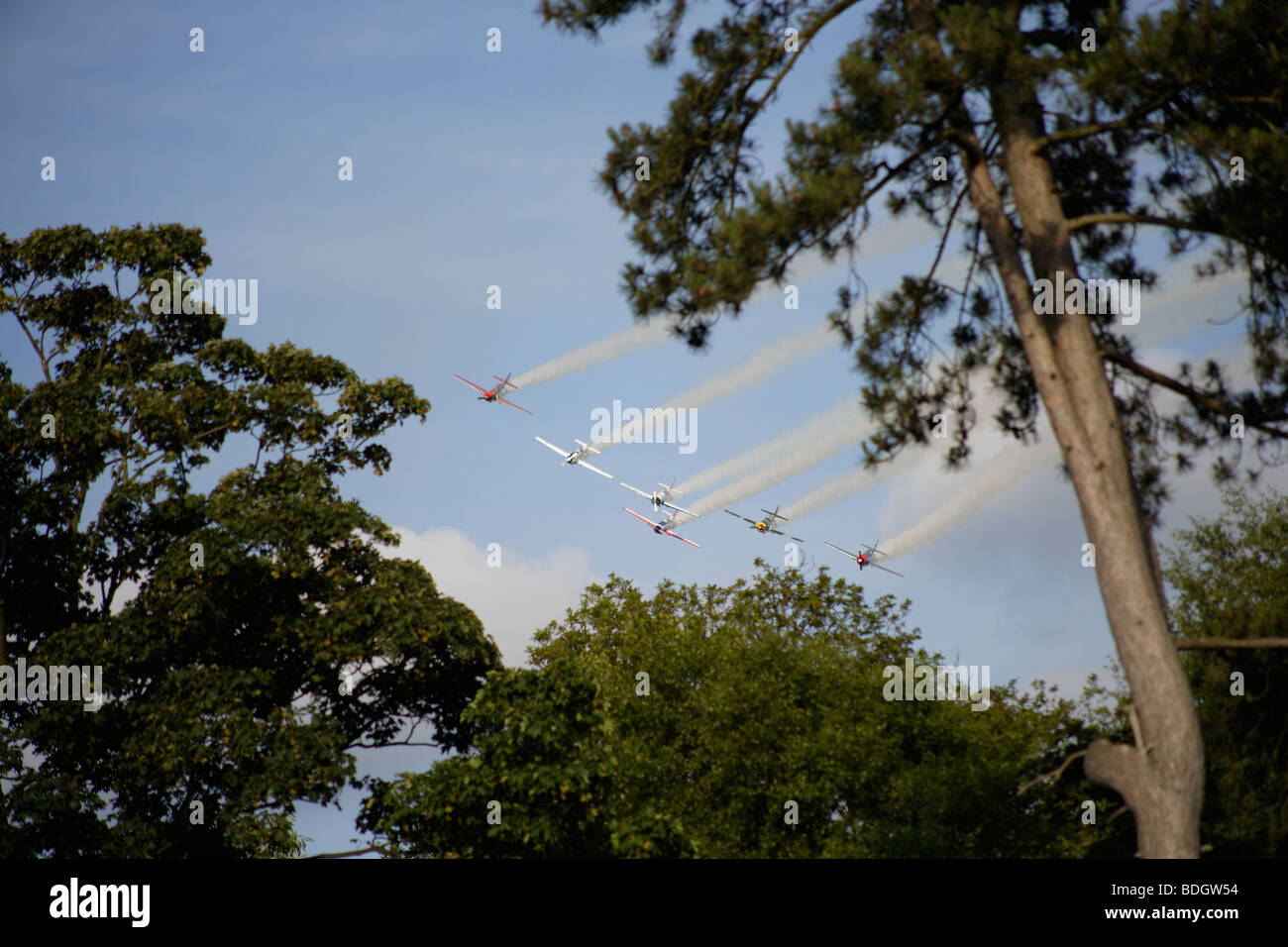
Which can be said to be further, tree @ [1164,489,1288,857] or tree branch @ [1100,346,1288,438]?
tree @ [1164,489,1288,857]

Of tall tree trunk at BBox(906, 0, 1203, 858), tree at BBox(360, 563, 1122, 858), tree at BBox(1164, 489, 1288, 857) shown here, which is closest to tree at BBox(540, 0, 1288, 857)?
tall tree trunk at BBox(906, 0, 1203, 858)

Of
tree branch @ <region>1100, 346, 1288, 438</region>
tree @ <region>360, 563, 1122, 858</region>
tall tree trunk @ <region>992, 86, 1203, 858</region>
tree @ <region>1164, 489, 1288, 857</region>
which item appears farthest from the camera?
tree @ <region>1164, 489, 1288, 857</region>

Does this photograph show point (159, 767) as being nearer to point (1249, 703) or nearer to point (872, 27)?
point (872, 27)

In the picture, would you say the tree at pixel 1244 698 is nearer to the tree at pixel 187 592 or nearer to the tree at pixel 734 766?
the tree at pixel 734 766

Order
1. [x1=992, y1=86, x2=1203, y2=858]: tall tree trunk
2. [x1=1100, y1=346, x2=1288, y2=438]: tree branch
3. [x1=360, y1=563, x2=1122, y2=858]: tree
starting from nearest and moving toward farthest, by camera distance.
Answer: [x1=992, y1=86, x2=1203, y2=858]: tall tree trunk
[x1=1100, y1=346, x2=1288, y2=438]: tree branch
[x1=360, y1=563, x2=1122, y2=858]: tree

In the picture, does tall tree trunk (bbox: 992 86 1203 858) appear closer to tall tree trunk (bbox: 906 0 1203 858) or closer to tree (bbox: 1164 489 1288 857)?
tall tree trunk (bbox: 906 0 1203 858)

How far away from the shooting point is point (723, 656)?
31047mm

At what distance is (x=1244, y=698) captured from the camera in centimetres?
2603

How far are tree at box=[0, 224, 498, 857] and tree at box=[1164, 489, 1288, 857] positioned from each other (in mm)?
16250

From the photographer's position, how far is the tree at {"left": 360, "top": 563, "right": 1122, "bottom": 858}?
17984 millimetres

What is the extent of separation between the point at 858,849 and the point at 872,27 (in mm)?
18523

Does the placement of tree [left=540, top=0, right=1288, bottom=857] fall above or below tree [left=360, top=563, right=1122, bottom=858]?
above

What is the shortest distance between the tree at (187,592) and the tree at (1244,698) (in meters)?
16.3
